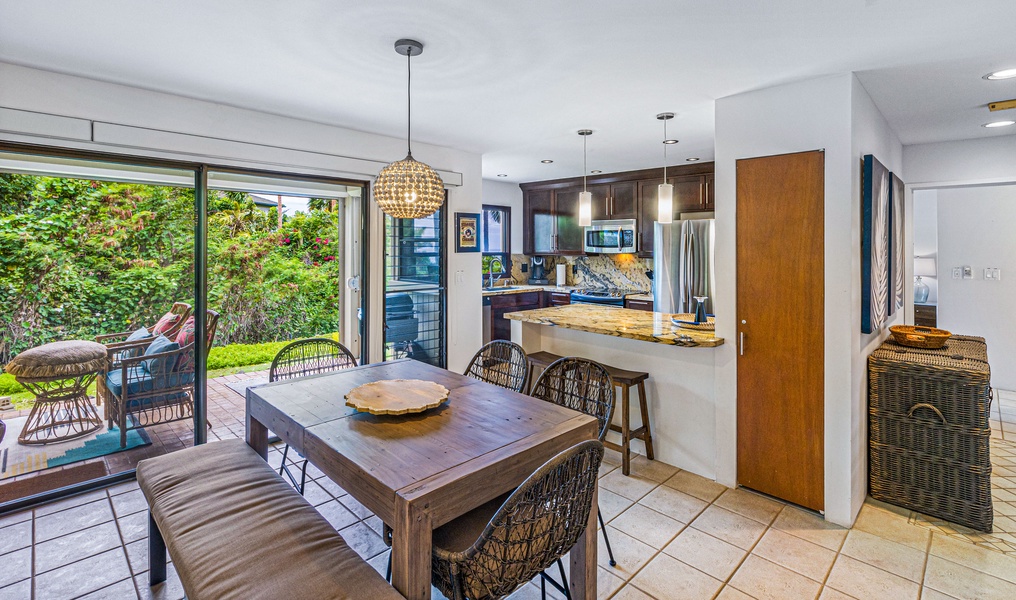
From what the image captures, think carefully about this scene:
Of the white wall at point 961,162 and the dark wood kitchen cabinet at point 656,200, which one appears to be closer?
the white wall at point 961,162

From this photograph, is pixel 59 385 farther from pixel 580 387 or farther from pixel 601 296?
pixel 601 296

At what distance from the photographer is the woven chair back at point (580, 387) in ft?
7.48

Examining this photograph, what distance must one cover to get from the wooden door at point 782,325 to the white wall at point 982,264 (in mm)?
3513

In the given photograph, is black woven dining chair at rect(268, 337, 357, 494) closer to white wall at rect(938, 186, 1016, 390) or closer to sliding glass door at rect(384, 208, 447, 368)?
sliding glass door at rect(384, 208, 447, 368)

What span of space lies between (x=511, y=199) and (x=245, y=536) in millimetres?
5477

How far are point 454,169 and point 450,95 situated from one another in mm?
1468

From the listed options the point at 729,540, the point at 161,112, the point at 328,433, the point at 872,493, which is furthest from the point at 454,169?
the point at 872,493

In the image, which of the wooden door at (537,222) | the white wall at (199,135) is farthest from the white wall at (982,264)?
the white wall at (199,135)

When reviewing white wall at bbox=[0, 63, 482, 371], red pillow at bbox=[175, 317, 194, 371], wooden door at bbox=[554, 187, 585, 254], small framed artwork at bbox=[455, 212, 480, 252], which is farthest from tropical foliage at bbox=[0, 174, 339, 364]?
wooden door at bbox=[554, 187, 585, 254]

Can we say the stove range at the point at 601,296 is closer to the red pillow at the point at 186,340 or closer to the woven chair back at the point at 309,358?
the woven chair back at the point at 309,358

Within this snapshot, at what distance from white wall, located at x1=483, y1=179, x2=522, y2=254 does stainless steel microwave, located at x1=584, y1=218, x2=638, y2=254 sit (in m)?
1.10

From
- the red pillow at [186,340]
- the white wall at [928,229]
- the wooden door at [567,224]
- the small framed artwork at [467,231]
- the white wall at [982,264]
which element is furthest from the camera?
the wooden door at [567,224]

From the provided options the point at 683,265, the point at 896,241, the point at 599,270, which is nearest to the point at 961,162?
the point at 896,241

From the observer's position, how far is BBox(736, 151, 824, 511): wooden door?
2537 mm
